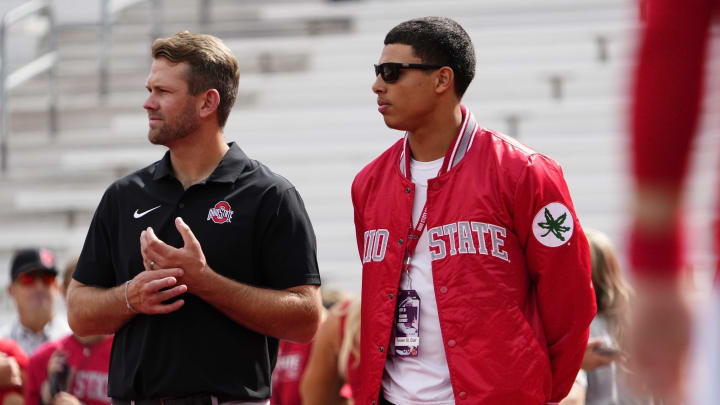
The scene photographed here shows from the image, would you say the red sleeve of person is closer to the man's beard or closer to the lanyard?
the lanyard

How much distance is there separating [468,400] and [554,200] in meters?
0.57

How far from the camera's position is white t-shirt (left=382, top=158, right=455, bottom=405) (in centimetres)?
284

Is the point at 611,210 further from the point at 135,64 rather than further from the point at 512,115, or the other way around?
the point at 135,64

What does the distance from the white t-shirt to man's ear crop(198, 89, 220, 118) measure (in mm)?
686

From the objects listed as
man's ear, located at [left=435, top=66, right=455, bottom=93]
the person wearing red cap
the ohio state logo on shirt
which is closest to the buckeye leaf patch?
man's ear, located at [left=435, top=66, right=455, bottom=93]

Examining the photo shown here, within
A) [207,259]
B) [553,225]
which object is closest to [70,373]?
[207,259]

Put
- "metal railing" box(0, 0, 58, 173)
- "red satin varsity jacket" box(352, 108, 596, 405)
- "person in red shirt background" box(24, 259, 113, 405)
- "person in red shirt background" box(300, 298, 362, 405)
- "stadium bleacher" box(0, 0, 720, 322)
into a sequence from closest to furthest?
"red satin varsity jacket" box(352, 108, 596, 405) → "person in red shirt background" box(24, 259, 113, 405) → "person in red shirt background" box(300, 298, 362, 405) → "stadium bleacher" box(0, 0, 720, 322) → "metal railing" box(0, 0, 58, 173)

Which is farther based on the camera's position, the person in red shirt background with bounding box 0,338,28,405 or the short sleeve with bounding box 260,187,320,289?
the person in red shirt background with bounding box 0,338,28,405

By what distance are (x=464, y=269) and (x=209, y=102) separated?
0.92 m

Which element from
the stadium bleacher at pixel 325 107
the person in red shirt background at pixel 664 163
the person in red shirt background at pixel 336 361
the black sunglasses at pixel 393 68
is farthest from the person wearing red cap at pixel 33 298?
the person in red shirt background at pixel 664 163

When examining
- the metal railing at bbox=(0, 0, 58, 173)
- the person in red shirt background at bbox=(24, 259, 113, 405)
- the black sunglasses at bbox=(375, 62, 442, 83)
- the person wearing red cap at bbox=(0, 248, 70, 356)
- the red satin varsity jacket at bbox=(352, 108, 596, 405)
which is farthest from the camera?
the metal railing at bbox=(0, 0, 58, 173)

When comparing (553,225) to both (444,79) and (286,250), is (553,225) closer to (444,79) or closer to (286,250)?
(444,79)

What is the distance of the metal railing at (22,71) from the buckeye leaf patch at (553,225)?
753cm

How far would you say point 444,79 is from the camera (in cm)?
307
